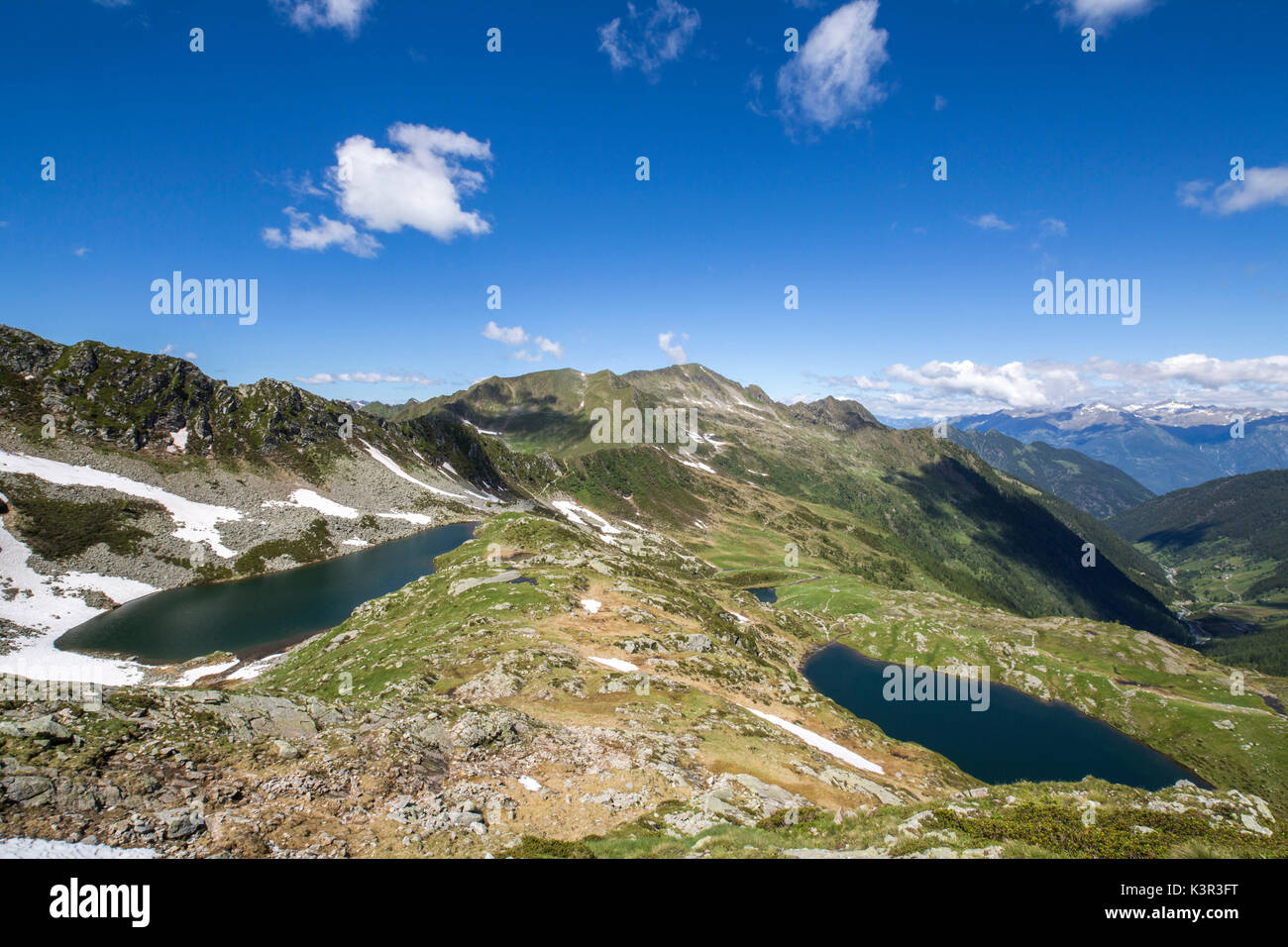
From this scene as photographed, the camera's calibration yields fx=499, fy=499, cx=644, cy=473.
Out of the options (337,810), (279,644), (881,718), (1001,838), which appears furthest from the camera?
(881,718)

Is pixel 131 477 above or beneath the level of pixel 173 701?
above

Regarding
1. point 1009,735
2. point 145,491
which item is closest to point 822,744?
point 1009,735

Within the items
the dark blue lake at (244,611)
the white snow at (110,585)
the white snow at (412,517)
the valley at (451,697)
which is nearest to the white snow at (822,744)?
the valley at (451,697)

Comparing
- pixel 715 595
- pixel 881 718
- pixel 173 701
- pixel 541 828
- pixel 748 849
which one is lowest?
pixel 881 718

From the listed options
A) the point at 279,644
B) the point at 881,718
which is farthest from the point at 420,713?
the point at 881,718

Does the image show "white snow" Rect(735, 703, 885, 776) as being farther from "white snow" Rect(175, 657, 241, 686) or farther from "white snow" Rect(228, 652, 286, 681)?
"white snow" Rect(175, 657, 241, 686)

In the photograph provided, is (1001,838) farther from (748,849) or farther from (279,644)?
(279,644)

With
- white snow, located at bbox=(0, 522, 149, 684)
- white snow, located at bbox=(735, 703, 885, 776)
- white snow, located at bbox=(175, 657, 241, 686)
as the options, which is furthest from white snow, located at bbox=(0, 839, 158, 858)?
white snow, located at bbox=(0, 522, 149, 684)
